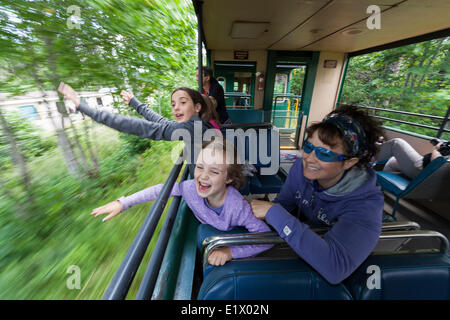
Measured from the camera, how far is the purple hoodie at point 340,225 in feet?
2.28

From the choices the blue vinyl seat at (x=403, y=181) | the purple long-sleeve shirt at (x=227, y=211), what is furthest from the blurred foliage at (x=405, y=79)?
the purple long-sleeve shirt at (x=227, y=211)

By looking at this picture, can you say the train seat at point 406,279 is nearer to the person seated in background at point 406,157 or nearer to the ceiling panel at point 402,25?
the person seated in background at point 406,157

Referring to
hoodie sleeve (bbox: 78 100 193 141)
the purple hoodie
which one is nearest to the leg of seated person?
the purple hoodie

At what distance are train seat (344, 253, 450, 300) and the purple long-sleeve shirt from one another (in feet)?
1.38

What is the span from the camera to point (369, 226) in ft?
2.52

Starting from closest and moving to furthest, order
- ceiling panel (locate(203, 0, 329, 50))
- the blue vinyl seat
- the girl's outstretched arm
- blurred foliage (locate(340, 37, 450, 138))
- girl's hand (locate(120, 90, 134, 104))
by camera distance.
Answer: the girl's outstretched arm, girl's hand (locate(120, 90, 134, 104)), the blue vinyl seat, ceiling panel (locate(203, 0, 329, 50)), blurred foliage (locate(340, 37, 450, 138))

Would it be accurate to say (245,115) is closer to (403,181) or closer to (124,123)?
(403,181)

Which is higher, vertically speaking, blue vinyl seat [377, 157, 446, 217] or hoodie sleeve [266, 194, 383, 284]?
hoodie sleeve [266, 194, 383, 284]

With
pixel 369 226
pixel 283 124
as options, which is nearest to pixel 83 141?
pixel 369 226

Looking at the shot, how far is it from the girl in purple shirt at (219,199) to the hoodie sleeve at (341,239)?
21 centimetres

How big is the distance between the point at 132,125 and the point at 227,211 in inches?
30.4

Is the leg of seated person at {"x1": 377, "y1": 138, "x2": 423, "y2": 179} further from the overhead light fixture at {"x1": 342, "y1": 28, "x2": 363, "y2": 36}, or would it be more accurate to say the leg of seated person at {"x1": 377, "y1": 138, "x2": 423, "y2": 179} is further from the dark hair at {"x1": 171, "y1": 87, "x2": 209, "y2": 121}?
the dark hair at {"x1": 171, "y1": 87, "x2": 209, "y2": 121}

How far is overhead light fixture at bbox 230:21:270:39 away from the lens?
9.05 feet
